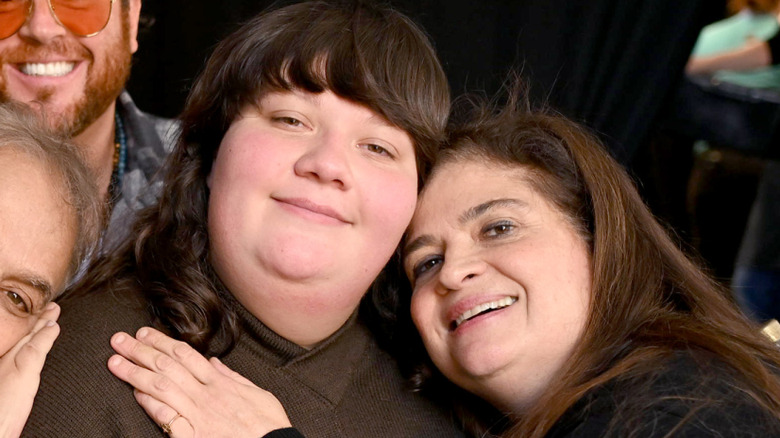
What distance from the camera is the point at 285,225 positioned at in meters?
1.60

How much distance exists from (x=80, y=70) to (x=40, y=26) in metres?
0.15

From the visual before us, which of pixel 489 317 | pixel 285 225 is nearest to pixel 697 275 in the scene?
pixel 489 317

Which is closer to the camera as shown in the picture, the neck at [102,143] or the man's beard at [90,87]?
the man's beard at [90,87]

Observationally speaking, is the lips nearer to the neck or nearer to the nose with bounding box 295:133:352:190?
the nose with bounding box 295:133:352:190

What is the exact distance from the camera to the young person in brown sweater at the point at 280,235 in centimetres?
159

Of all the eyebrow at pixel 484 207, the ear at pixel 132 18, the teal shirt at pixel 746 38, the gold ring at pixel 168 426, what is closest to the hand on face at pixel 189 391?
the gold ring at pixel 168 426

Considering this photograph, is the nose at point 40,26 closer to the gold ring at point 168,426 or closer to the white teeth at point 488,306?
the gold ring at point 168,426

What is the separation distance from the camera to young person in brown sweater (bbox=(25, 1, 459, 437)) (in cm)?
159

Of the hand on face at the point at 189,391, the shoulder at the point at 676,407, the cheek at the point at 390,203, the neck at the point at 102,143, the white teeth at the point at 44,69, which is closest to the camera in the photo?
the shoulder at the point at 676,407

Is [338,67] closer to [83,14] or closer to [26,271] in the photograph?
[26,271]

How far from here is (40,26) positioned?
2.05 m

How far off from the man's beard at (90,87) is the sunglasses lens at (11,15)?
61 mm

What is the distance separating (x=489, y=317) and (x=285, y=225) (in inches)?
15.3

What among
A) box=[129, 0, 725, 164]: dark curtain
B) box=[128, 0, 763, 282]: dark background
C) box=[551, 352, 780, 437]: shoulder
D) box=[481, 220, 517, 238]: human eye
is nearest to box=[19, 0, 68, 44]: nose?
box=[128, 0, 763, 282]: dark background
